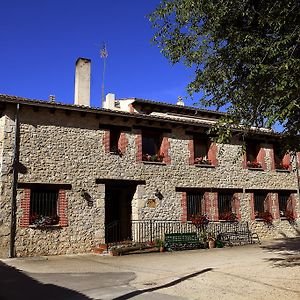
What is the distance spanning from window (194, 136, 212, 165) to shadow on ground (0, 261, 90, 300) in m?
11.5

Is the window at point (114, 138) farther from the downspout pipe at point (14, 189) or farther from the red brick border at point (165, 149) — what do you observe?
the downspout pipe at point (14, 189)

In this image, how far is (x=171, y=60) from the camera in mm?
10977

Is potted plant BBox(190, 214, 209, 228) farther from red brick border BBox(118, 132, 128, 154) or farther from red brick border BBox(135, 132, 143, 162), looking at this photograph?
red brick border BBox(118, 132, 128, 154)

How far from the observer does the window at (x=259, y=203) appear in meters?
20.8

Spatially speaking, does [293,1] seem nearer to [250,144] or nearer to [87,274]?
[87,274]

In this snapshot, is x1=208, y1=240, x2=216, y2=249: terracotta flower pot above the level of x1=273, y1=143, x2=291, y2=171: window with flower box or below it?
below

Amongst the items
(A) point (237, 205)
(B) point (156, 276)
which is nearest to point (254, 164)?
(A) point (237, 205)

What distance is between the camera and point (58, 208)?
15617 millimetres

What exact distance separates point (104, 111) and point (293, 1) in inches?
371

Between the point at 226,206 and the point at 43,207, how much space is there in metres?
9.25

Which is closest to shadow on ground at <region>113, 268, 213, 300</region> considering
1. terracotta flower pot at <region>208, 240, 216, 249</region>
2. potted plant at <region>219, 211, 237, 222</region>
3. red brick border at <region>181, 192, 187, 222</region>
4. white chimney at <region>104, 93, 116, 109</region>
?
terracotta flower pot at <region>208, 240, 216, 249</region>

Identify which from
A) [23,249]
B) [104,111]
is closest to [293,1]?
[104,111]

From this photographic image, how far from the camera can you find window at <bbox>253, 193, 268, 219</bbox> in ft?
68.2

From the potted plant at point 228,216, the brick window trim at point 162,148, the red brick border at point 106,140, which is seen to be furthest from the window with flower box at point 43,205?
the potted plant at point 228,216
